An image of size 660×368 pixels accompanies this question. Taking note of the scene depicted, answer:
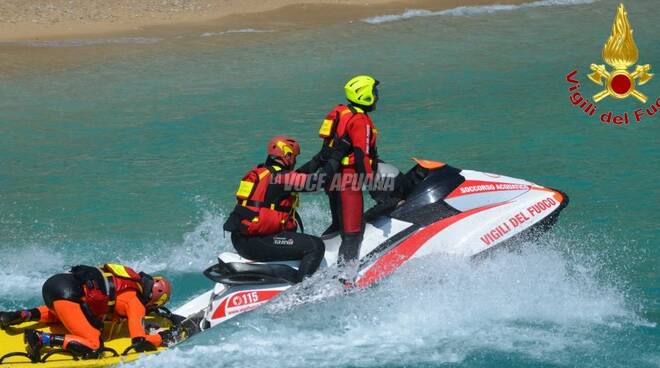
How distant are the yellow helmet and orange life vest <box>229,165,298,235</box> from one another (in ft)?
2.75

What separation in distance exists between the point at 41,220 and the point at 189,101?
5.38m

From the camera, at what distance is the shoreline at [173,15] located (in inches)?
841

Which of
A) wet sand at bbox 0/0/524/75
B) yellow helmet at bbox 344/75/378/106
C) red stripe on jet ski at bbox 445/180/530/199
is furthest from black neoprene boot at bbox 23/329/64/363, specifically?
Result: wet sand at bbox 0/0/524/75

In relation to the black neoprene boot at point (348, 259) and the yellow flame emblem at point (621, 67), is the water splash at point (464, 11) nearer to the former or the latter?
the yellow flame emblem at point (621, 67)

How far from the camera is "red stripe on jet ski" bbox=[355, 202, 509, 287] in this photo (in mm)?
8281

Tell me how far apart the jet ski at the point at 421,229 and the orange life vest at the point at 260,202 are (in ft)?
1.06

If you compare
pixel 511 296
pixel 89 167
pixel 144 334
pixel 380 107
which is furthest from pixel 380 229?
pixel 380 107

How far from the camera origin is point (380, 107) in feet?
53.7

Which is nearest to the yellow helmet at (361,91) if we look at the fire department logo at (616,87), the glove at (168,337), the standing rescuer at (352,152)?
the standing rescuer at (352,152)

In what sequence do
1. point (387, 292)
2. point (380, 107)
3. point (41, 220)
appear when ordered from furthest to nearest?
point (380, 107)
point (41, 220)
point (387, 292)

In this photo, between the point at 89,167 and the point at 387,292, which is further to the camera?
the point at 89,167

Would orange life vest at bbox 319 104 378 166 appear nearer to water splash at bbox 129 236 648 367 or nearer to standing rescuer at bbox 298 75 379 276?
standing rescuer at bbox 298 75 379 276

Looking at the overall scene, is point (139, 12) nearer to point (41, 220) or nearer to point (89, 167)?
point (89, 167)

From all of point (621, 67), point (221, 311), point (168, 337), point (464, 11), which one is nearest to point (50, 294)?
point (168, 337)
